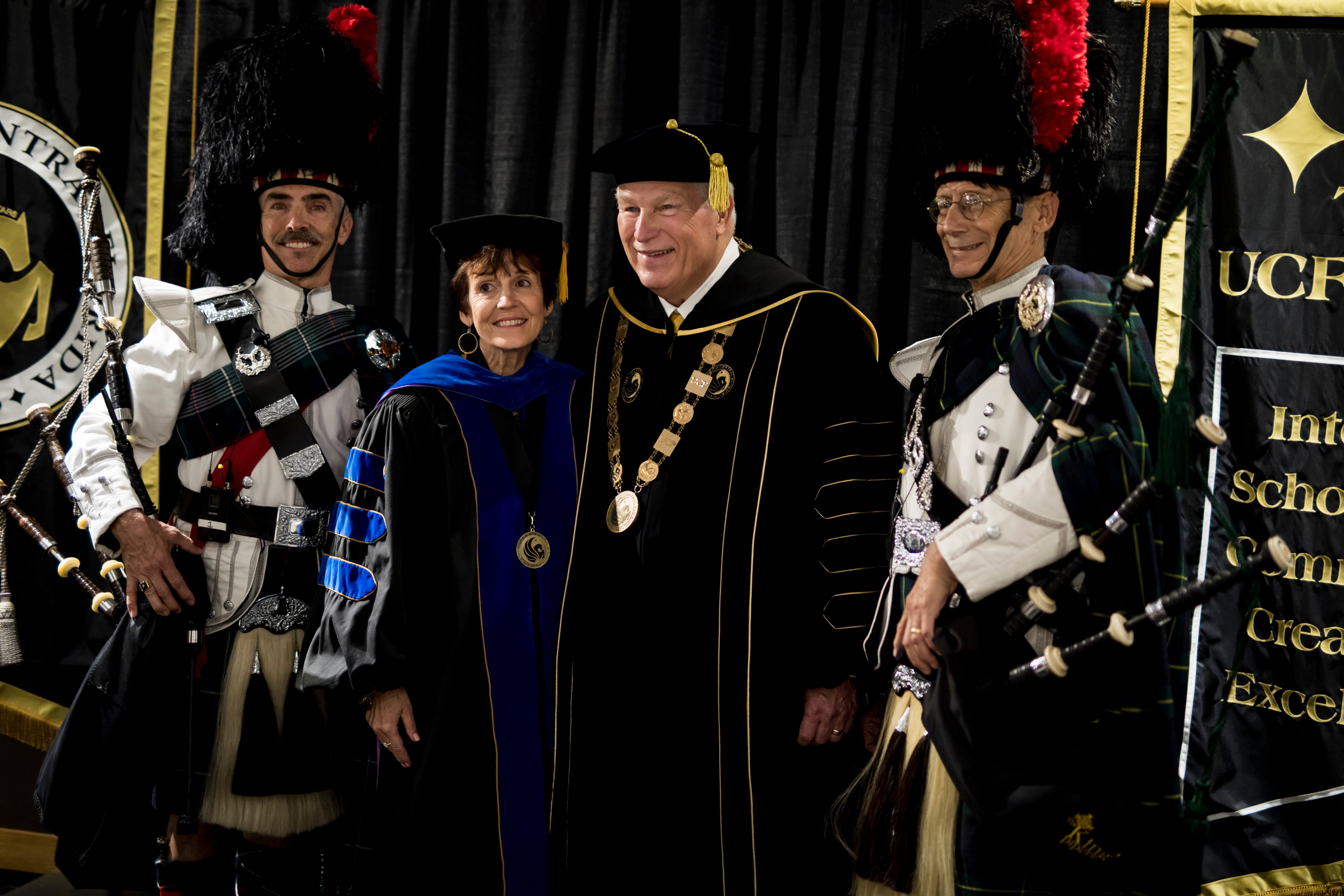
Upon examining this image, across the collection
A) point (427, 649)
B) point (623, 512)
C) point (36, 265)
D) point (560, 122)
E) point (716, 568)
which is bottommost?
point (427, 649)

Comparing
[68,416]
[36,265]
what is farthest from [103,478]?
[36,265]

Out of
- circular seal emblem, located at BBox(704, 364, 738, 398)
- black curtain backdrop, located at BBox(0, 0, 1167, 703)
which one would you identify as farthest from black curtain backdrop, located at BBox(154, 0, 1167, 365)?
circular seal emblem, located at BBox(704, 364, 738, 398)

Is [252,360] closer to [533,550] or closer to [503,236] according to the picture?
[503,236]

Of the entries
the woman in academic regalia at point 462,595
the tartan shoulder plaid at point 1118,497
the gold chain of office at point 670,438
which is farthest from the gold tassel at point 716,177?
the tartan shoulder plaid at point 1118,497

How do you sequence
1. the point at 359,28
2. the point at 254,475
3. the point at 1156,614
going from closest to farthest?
the point at 1156,614 → the point at 254,475 → the point at 359,28

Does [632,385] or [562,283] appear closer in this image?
[632,385]

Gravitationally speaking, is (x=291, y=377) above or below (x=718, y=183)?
below

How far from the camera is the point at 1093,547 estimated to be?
167cm

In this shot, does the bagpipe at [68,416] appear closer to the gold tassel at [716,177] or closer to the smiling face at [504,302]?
the smiling face at [504,302]

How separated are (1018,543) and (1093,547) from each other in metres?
0.14

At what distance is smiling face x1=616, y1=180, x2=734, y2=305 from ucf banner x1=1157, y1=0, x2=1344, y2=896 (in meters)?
1.42

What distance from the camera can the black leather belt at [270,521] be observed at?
2436 mm

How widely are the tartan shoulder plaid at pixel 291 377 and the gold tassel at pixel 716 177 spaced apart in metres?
0.97

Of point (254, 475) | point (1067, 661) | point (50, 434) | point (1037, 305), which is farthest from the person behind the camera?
point (50, 434)
